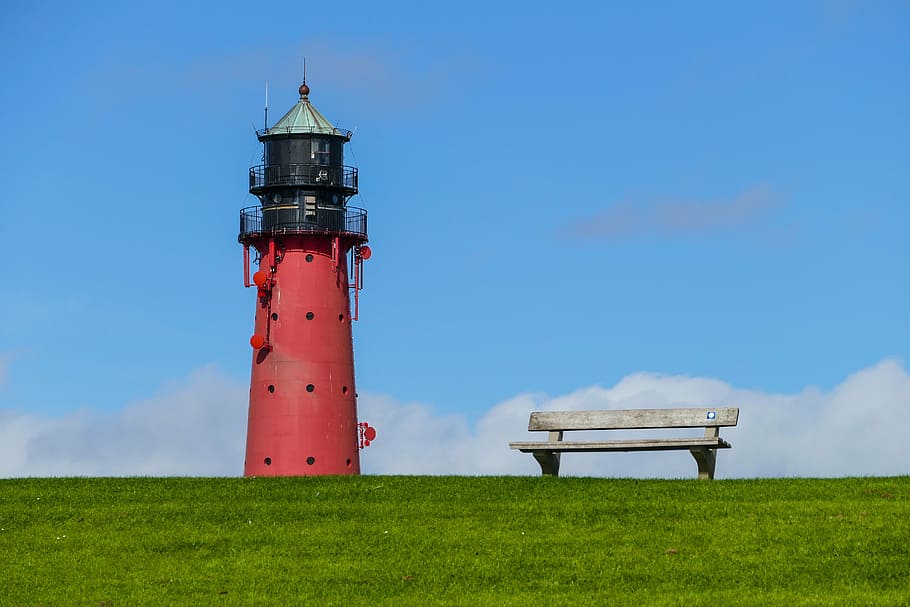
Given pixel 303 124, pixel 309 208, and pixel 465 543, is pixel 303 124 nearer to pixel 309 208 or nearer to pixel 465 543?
pixel 309 208

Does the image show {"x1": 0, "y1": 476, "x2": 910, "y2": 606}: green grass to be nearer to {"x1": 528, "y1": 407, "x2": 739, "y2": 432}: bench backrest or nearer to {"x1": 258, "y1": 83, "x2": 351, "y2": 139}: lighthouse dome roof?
{"x1": 528, "y1": 407, "x2": 739, "y2": 432}: bench backrest

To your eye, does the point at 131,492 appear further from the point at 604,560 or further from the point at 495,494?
the point at 604,560

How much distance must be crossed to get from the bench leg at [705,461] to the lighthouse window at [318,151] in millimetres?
19285

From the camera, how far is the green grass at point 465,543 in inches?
858

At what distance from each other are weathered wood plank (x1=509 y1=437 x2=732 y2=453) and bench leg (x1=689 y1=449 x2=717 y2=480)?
22 centimetres

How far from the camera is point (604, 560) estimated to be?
2292 centimetres

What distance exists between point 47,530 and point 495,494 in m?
6.84

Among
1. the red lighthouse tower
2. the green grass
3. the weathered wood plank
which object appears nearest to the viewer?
the green grass

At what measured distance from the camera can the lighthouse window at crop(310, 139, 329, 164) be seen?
44688 millimetres

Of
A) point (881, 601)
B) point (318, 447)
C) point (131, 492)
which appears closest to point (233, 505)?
point (131, 492)

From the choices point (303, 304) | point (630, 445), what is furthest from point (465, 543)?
point (303, 304)

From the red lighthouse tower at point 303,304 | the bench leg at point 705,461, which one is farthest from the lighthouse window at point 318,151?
the bench leg at point 705,461

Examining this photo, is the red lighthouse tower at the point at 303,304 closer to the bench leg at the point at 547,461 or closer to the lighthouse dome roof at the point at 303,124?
the lighthouse dome roof at the point at 303,124

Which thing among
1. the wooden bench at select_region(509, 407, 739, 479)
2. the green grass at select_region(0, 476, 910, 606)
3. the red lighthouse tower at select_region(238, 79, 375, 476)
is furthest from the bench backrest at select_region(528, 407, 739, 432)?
the red lighthouse tower at select_region(238, 79, 375, 476)
